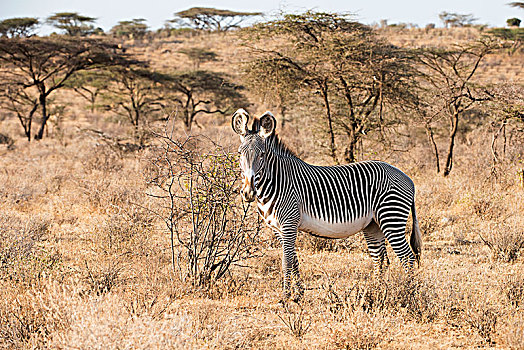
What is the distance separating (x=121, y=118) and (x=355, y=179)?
74.7 ft

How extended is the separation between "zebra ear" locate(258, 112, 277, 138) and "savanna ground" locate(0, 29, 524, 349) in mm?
1285

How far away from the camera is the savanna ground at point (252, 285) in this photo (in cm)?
377

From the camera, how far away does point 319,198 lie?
203 inches

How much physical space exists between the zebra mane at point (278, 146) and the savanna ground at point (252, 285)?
1096 mm

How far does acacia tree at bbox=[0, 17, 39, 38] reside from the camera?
22188 mm

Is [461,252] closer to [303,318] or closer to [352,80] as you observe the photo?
[303,318]

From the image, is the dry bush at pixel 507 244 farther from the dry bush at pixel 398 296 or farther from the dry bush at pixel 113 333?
the dry bush at pixel 113 333

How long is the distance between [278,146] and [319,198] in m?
0.69

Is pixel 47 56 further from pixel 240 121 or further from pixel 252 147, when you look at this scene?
pixel 252 147

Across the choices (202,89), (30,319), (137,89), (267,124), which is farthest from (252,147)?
(137,89)

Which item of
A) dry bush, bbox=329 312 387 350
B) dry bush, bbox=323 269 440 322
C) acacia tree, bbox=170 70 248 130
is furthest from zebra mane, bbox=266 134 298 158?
acacia tree, bbox=170 70 248 130

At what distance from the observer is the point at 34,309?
3934mm

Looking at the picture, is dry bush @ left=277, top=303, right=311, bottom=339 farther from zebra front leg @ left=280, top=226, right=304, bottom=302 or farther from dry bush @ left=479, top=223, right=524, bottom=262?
dry bush @ left=479, top=223, right=524, bottom=262

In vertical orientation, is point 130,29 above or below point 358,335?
above
